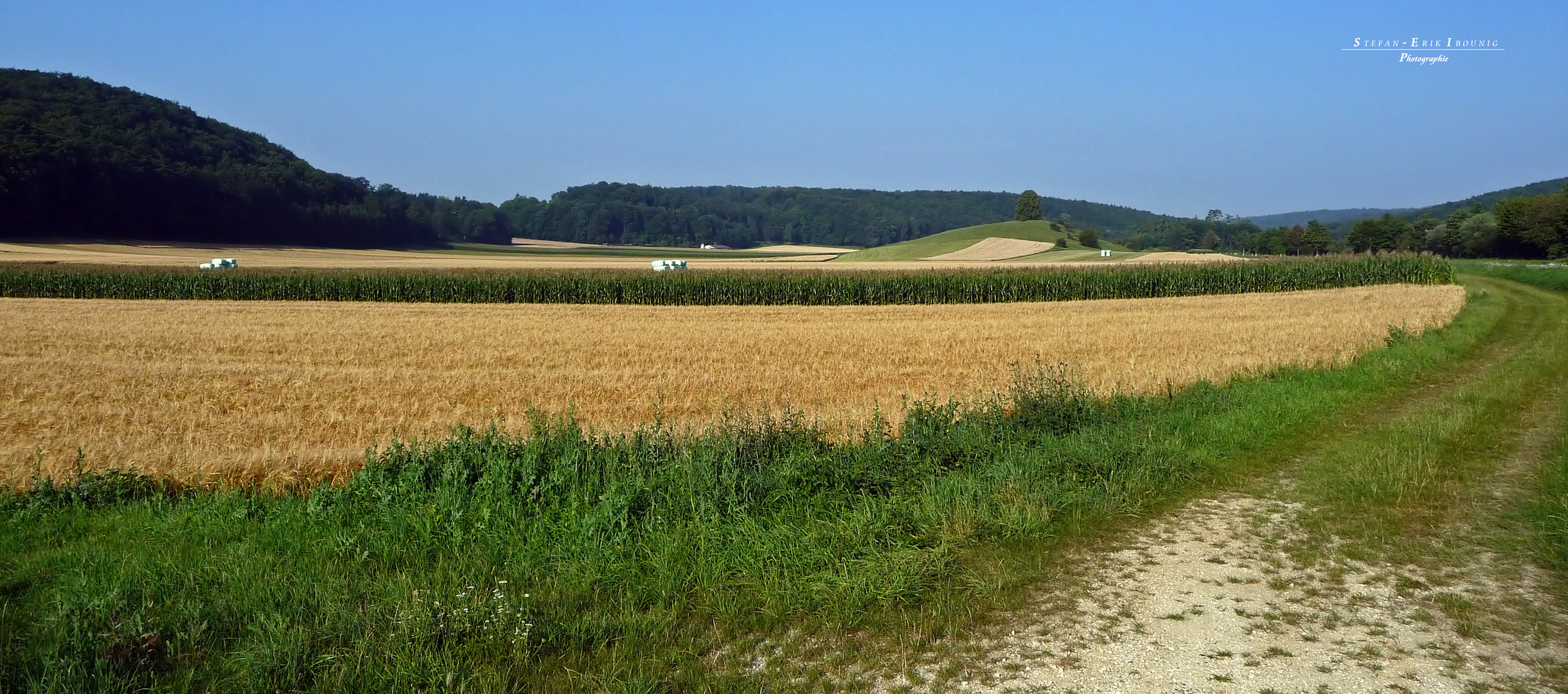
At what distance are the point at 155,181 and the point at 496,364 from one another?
95.1 m

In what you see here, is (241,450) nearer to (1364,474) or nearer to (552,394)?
(552,394)

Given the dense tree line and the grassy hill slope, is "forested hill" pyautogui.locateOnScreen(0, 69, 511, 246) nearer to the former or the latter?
the grassy hill slope

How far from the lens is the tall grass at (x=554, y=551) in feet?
15.7

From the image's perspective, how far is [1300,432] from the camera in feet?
34.7

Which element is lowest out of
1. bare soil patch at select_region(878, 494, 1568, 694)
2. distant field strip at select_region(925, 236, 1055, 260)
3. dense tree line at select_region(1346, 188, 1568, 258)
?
bare soil patch at select_region(878, 494, 1568, 694)

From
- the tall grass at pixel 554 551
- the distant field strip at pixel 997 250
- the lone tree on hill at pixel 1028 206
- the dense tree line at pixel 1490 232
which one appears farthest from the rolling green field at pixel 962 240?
the tall grass at pixel 554 551

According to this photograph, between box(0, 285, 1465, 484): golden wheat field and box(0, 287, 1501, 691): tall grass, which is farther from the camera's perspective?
box(0, 285, 1465, 484): golden wheat field

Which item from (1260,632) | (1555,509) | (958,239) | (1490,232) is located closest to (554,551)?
(1260,632)

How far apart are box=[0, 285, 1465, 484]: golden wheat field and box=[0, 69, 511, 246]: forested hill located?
62328 millimetres

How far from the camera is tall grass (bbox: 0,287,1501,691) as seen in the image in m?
4.79

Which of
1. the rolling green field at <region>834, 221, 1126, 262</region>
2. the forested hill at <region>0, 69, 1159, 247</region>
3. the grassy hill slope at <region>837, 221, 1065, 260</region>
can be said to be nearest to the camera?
the forested hill at <region>0, 69, 1159, 247</region>

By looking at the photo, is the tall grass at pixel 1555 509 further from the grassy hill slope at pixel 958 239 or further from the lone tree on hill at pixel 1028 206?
the lone tree on hill at pixel 1028 206

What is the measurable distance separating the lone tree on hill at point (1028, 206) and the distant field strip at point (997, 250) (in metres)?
38.3

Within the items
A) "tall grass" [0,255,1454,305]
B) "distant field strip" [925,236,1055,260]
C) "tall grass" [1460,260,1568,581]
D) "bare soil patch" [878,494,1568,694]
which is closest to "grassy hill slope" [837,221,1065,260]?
"distant field strip" [925,236,1055,260]
